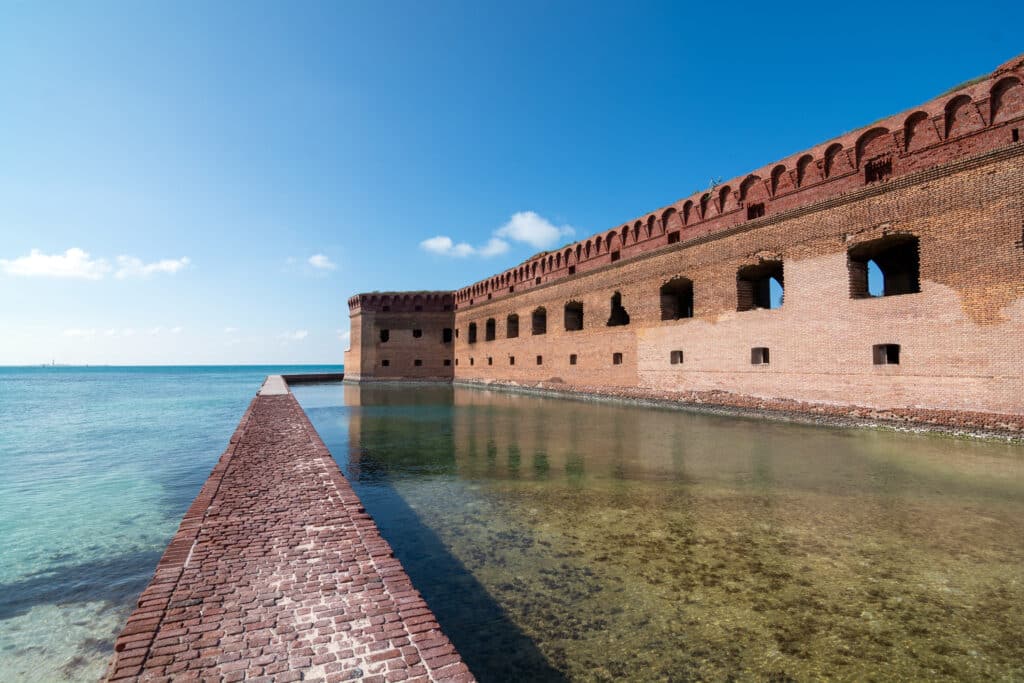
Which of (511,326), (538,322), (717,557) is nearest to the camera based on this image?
(717,557)

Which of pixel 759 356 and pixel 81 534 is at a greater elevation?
pixel 759 356

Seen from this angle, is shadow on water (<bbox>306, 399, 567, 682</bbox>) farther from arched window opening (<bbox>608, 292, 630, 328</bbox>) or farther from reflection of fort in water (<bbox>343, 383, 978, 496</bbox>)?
arched window opening (<bbox>608, 292, 630, 328</bbox>)

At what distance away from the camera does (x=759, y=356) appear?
13.4 metres

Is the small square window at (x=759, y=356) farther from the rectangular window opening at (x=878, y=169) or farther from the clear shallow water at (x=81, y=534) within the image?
the clear shallow water at (x=81, y=534)

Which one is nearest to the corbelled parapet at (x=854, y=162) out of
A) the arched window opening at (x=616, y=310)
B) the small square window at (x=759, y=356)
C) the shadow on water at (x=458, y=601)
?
the arched window opening at (x=616, y=310)

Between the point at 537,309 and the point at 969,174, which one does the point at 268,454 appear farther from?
the point at 537,309

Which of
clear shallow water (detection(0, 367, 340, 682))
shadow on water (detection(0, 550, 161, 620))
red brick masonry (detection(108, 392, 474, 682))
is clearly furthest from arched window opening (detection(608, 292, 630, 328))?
shadow on water (detection(0, 550, 161, 620))

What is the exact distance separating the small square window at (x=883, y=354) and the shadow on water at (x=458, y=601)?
10138 mm

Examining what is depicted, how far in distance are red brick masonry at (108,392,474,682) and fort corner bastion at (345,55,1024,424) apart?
10.8 metres

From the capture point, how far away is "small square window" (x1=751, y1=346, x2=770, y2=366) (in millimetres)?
13258

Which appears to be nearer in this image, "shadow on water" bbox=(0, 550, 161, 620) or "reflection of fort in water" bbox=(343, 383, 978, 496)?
"shadow on water" bbox=(0, 550, 161, 620)

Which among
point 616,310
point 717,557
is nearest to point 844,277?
point 616,310

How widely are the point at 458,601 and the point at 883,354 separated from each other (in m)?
11.1

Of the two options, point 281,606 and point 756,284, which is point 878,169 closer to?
point 756,284
